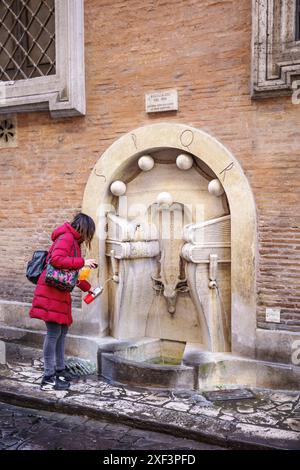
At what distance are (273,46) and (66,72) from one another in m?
2.63

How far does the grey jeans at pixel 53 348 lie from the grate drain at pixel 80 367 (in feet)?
1.15

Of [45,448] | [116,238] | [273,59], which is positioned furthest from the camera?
[116,238]

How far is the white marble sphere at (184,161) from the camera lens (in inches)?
236

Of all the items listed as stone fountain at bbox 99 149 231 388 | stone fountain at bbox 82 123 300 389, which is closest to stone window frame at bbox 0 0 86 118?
stone fountain at bbox 82 123 300 389

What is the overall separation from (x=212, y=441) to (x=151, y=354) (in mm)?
2255

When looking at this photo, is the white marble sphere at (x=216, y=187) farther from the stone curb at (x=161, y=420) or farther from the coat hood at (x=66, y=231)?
the stone curb at (x=161, y=420)

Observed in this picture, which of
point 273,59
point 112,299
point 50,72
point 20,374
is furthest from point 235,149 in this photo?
point 20,374

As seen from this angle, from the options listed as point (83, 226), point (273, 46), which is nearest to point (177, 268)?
point (83, 226)

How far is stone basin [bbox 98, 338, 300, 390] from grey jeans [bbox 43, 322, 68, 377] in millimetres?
581

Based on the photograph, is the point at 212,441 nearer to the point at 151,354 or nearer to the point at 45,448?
the point at 45,448

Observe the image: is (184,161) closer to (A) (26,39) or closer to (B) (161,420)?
(B) (161,420)

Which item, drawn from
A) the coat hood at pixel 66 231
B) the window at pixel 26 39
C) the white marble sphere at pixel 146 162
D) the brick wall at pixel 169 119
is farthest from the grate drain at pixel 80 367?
the window at pixel 26 39

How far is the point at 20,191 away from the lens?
23.6 ft
